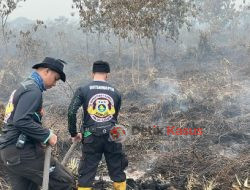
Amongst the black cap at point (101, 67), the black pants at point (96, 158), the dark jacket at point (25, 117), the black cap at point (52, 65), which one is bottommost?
the black pants at point (96, 158)

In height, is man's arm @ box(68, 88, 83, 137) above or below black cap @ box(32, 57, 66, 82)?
below

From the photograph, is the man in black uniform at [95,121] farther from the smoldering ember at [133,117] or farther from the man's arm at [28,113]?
the man's arm at [28,113]

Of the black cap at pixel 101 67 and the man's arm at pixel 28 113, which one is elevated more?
the black cap at pixel 101 67

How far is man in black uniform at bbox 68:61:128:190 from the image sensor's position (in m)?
4.29

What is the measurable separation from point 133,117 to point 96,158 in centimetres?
457

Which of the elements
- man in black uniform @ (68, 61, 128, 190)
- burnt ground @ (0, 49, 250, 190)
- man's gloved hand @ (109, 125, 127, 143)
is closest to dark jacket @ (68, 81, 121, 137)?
man in black uniform @ (68, 61, 128, 190)

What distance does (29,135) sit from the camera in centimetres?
336

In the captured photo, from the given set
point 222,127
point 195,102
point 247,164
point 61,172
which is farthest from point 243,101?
point 61,172

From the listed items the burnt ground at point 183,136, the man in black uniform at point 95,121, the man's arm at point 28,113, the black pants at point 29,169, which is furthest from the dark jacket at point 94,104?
the burnt ground at point 183,136

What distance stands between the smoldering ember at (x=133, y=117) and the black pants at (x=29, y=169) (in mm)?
10

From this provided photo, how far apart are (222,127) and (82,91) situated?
4306 millimetres

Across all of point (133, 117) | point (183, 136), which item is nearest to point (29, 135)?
point (183, 136)

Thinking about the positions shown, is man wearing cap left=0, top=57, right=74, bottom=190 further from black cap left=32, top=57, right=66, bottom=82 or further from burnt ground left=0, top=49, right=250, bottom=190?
burnt ground left=0, top=49, right=250, bottom=190

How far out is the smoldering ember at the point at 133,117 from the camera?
11.6ft
